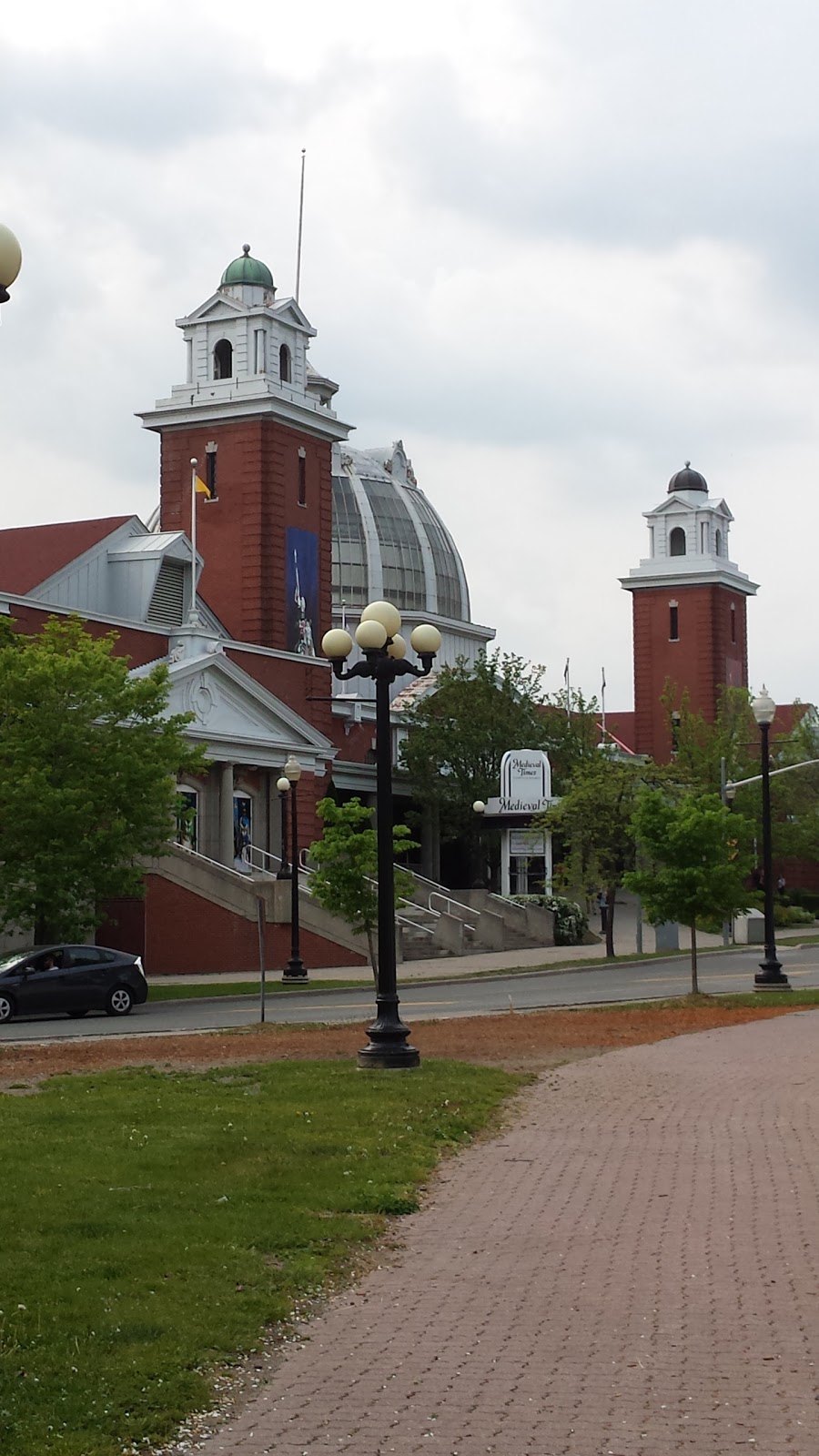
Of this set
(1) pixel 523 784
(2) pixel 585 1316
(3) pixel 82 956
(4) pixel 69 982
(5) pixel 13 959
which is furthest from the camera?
(1) pixel 523 784

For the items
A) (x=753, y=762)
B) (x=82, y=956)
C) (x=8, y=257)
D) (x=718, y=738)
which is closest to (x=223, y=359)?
(x=718, y=738)

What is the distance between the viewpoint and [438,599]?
104m

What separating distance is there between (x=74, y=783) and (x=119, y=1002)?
5.08 meters

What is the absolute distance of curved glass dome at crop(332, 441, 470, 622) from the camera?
99.7 m

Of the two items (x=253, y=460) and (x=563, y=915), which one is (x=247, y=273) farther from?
(x=563, y=915)

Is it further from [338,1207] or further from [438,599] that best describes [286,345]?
[338,1207]

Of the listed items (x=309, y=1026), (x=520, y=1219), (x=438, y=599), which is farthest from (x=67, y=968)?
(x=438, y=599)

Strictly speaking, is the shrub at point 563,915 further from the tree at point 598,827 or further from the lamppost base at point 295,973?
the lamppost base at point 295,973

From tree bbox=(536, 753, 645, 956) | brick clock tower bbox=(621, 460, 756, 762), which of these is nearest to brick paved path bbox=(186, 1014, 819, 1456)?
tree bbox=(536, 753, 645, 956)

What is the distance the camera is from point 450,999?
3603 cm

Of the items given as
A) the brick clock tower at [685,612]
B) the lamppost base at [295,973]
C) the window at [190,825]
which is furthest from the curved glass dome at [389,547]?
the lamppost base at [295,973]

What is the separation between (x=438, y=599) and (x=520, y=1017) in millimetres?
76311

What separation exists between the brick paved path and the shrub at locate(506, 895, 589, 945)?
142ft

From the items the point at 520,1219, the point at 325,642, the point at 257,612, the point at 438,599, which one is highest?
the point at 438,599
